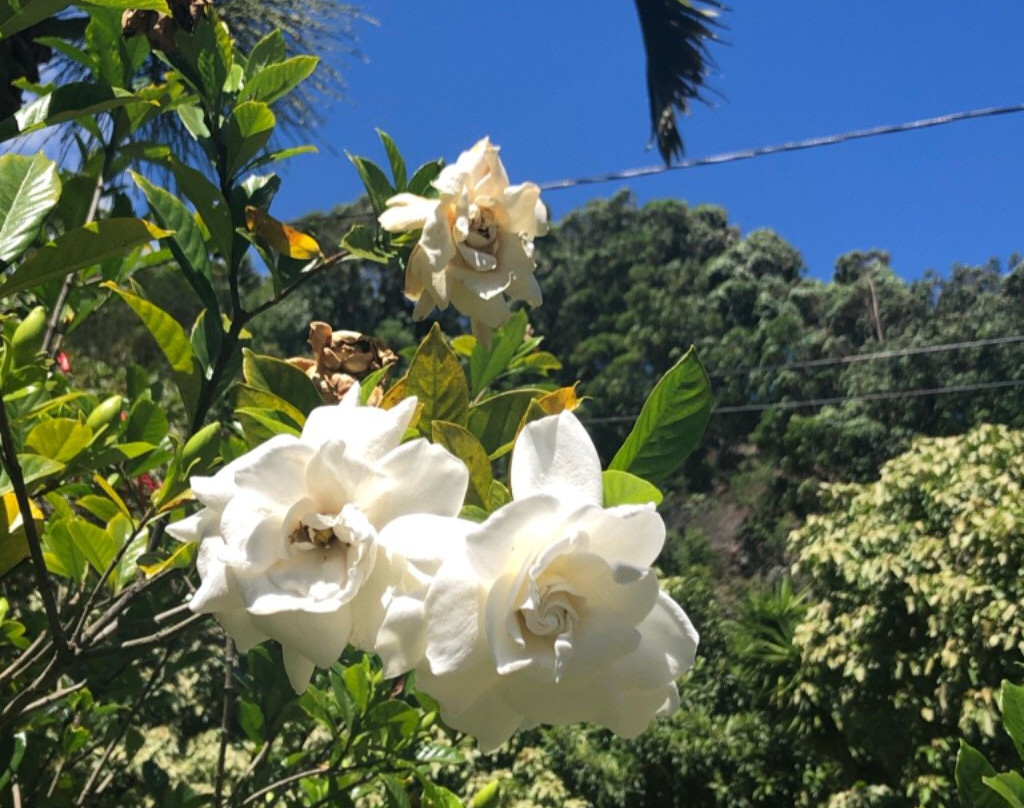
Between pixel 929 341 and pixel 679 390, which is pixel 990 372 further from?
pixel 679 390

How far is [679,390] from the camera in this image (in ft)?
1.44

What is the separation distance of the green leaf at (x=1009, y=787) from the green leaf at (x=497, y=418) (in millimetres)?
435

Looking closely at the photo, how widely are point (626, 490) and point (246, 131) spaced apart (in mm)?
481

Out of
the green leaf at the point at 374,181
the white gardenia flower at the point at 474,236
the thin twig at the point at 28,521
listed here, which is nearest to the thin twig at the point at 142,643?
the thin twig at the point at 28,521

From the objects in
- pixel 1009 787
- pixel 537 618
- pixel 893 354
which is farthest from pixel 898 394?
pixel 537 618

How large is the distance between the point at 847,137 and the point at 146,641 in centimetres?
633

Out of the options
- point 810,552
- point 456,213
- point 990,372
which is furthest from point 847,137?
point 990,372

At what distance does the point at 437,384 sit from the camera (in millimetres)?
491

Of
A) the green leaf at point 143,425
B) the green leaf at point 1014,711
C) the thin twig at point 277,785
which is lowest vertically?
the thin twig at point 277,785

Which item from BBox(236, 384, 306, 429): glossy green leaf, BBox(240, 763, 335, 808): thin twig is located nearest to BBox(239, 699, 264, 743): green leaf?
BBox(240, 763, 335, 808): thin twig

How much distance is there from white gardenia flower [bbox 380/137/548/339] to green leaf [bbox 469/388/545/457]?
6.8 inches

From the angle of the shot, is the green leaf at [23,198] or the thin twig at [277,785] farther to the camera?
the thin twig at [277,785]

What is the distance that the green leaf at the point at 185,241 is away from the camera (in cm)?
71

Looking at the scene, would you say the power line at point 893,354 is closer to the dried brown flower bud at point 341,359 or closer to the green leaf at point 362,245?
the green leaf at point 362,245
